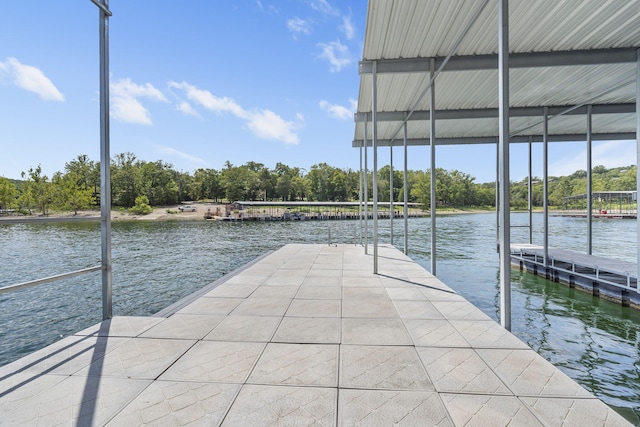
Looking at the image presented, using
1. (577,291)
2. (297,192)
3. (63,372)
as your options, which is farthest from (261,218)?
(63,372)

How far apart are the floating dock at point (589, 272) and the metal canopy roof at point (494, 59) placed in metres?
3.56

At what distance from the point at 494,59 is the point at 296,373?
18.2 ft

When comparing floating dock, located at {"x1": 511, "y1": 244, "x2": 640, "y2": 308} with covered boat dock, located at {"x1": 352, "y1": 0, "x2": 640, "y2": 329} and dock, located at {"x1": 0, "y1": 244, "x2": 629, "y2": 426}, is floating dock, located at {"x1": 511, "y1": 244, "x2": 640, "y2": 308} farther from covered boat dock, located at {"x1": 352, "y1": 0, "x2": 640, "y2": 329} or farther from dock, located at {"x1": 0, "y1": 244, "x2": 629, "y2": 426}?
dock, located at {"x1": 0, "y1": 244, "x2": 629, "y2": 426}

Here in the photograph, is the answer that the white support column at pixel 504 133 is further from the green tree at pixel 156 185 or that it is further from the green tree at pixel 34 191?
the green tree at pixel 156 185

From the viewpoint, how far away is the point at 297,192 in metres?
71.3

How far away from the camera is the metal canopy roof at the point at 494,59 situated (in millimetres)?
3973

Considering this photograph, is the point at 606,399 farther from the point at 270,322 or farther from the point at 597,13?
the point at 597,13

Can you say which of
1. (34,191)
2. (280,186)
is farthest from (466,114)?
(280,186)

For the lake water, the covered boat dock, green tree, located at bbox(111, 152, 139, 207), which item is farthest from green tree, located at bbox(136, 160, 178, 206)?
the covered boat dock

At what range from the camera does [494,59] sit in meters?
5.08

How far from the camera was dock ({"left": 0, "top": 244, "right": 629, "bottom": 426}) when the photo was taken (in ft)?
5.42

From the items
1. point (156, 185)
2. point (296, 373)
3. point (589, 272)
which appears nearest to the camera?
point (296, 373)

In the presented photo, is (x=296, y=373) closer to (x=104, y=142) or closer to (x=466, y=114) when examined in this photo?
(x=104, y=142)

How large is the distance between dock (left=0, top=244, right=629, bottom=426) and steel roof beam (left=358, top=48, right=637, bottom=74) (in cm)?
390
